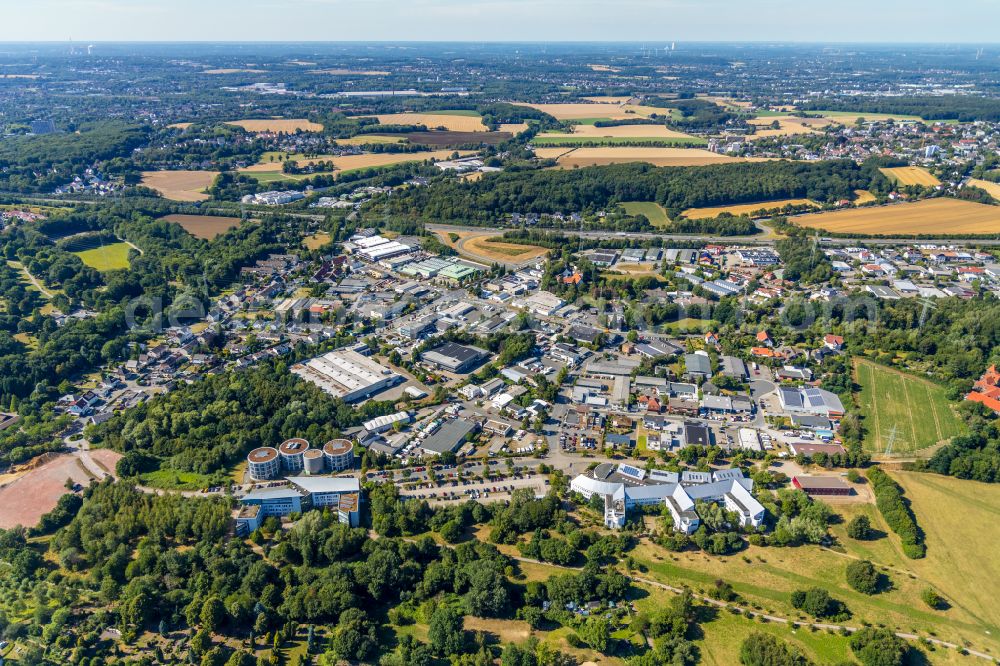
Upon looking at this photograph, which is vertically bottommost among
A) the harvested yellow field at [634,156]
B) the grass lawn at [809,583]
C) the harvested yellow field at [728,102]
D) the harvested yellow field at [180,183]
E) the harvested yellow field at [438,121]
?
the grass lawn at [809,583]

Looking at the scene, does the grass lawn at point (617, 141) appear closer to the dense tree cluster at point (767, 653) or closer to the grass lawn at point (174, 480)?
the grass lawn at point (174, 480)

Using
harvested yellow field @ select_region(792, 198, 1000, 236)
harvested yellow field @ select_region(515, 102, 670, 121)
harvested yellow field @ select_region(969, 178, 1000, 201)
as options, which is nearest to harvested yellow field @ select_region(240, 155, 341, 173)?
harvested yellow field @ select_region(515, 102, 670, 121)

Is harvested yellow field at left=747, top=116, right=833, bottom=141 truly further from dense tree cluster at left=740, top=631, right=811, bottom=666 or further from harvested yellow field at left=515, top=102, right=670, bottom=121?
dense tree cluster at left=740, top=631, right=811, bottom=666

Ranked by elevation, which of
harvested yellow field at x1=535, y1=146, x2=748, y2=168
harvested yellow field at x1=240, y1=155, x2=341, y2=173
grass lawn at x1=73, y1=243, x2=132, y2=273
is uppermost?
harvested yellow field at x1=535, y1=146, x2=748, y2=168

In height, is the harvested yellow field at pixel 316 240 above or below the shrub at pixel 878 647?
above

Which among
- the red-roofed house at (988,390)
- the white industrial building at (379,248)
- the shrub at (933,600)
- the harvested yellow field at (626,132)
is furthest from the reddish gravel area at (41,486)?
the harvested yellow field at (626,132)

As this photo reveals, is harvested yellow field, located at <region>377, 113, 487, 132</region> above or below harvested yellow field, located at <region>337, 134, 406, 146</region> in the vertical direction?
above

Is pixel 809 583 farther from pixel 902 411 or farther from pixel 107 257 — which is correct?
pixel 107 257

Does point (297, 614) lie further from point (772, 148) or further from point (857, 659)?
point (772, 148)
